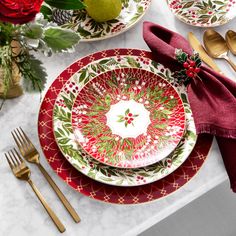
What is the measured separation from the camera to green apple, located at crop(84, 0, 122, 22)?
0.90 meters

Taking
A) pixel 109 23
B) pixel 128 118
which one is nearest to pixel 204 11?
pixel 109 23

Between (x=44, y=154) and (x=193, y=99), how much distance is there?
0.28 metres

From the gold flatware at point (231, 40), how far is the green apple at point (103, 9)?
0.22 meters

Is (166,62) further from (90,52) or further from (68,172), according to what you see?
(68,172)

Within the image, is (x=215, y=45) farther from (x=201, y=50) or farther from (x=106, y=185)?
(x=106, y=185)

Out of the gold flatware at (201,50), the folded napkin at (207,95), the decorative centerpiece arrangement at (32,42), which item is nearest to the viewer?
the decorative centerpiece arrangement at (32,42)

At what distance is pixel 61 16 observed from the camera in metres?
0.94

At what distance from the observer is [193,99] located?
83cm

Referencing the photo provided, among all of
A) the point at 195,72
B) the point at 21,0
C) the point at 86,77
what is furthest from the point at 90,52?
the point at 21,0

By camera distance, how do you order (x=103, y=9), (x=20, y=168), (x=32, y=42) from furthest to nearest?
1. (x=103, y=9)
2. (x=20, y=168)
3. (x=32, y=42)

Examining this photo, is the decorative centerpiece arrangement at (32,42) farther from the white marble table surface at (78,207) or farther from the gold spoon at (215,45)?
the gold spoon at (215,45)

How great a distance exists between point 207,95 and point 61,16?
1.10 ft

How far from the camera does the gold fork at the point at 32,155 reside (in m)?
0.76

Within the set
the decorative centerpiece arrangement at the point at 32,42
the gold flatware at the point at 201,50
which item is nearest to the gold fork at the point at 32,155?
the decorative centerpiece arrangement at the point at 32,42
